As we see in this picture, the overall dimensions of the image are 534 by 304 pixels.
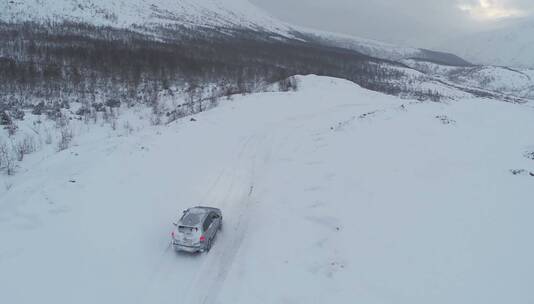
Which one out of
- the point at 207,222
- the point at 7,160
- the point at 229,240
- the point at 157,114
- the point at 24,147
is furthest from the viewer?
the point at 157,114

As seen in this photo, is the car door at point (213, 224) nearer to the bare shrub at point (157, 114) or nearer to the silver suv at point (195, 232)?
the silver suv at point (195, 232)

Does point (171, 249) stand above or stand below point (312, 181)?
below

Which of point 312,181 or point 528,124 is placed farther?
point 528,124

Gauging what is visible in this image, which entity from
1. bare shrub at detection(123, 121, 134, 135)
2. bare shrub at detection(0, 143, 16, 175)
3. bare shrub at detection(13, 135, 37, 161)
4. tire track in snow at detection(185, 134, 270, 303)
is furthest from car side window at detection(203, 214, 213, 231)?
bare shrub at detection(123, 121, 134, 135)

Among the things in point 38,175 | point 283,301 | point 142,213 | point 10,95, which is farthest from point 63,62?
point 283,301

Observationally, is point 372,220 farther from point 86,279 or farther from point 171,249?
point 86,279

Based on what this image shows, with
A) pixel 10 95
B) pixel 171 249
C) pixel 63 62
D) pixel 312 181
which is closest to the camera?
pixel 171 249

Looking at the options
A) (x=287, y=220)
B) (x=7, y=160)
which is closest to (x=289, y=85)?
(x=7, y=160)

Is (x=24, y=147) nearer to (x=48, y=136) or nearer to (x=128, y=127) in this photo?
(x=48, y=136)
